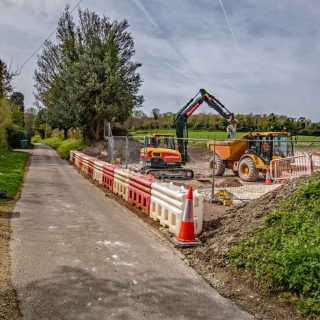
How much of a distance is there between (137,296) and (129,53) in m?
35.5

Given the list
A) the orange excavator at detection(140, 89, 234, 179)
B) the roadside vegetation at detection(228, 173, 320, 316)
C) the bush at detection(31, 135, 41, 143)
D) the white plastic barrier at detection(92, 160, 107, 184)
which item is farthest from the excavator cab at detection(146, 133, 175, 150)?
the bush at detection(31, 135, 41, 143)

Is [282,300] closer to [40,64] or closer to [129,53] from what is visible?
[129,53]

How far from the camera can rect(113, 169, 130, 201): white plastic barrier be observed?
1240 centimetres

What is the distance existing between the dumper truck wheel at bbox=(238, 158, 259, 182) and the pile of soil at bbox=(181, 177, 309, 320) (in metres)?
11.6

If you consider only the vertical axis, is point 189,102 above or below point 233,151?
above

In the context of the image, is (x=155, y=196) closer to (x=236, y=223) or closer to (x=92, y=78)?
(x=236, y=223)

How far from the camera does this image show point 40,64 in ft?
144

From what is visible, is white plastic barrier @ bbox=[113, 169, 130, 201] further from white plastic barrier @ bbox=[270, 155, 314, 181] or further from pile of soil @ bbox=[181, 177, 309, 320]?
white plastic barrier @ bbox=[270, 155, 314, 181]

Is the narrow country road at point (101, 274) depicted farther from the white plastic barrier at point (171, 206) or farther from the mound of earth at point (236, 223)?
the mound of earth at point (236, 223)

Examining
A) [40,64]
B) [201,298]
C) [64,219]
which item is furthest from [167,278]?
[40,64]

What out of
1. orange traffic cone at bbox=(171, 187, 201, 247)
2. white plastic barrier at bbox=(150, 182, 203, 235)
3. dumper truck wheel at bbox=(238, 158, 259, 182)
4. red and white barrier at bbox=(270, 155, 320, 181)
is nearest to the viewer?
orange traffic cone at bbox=(171, 187, 201, 247)

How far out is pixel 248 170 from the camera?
66.8 feet

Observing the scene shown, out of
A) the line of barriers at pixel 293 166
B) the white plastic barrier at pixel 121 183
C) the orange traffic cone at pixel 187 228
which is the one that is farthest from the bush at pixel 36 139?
the orange traffic cone at pixel 187 228

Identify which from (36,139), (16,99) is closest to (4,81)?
(16,99)
